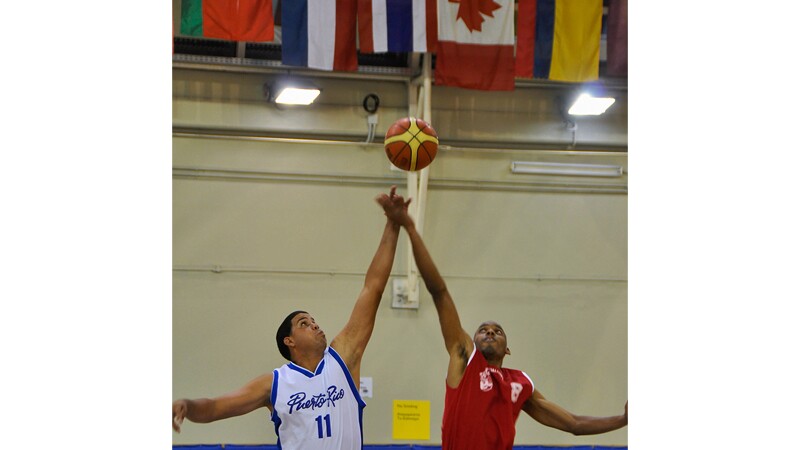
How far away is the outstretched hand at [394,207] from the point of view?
6363mm

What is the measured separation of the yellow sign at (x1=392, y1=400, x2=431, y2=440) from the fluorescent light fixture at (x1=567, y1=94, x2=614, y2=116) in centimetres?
485

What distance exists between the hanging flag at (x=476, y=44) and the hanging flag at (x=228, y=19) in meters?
2.30

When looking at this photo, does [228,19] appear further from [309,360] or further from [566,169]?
[309,360]

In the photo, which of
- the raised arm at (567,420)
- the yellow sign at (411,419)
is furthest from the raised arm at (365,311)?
the yellow sign at (411,419)

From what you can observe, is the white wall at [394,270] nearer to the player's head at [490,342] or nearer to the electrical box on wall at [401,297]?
the electrical box on wall at [401,297]

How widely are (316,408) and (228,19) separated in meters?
6.40

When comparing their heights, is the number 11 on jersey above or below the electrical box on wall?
below

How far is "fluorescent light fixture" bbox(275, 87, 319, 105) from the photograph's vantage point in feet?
40.6

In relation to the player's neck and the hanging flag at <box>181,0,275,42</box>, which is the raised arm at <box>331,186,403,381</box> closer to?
the player's neck

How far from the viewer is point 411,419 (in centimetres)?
1275

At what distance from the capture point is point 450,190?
13250 mm

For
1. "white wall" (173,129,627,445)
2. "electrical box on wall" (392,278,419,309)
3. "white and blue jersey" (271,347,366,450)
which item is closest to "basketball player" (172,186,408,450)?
"white and blue jersey" (271,347,366,450)

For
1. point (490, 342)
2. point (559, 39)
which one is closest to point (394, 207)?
point (490, 342)
